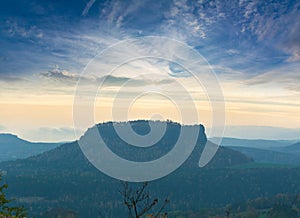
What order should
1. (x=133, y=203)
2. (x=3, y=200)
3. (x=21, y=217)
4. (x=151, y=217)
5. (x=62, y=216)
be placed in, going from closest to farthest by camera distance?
(x=133, y=203) → (x=151, y=217) → (x=3, y=200) → (x=21, y=217) → (x=62, y=216)

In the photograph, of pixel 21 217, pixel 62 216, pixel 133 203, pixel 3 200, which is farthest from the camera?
pixel 62 216

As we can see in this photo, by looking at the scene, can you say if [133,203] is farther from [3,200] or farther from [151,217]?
[3,200]

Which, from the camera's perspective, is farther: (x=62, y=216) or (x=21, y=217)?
(x=62, y=216)

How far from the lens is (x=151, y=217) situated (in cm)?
1381

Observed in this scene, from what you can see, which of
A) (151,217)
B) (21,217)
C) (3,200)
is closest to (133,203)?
(151,217)

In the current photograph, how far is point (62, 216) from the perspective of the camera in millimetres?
191625

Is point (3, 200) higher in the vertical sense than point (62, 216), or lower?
higher

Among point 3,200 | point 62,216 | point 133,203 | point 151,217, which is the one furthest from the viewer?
point 62,216

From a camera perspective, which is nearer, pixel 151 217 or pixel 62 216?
pixel 151 217

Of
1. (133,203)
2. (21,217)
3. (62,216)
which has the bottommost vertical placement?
(62,216)

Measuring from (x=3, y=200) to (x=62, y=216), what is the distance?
599 feet

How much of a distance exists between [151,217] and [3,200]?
43.8ft

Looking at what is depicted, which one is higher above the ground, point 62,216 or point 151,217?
point 151,217

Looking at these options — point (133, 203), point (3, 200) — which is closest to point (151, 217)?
point (133, 203)
